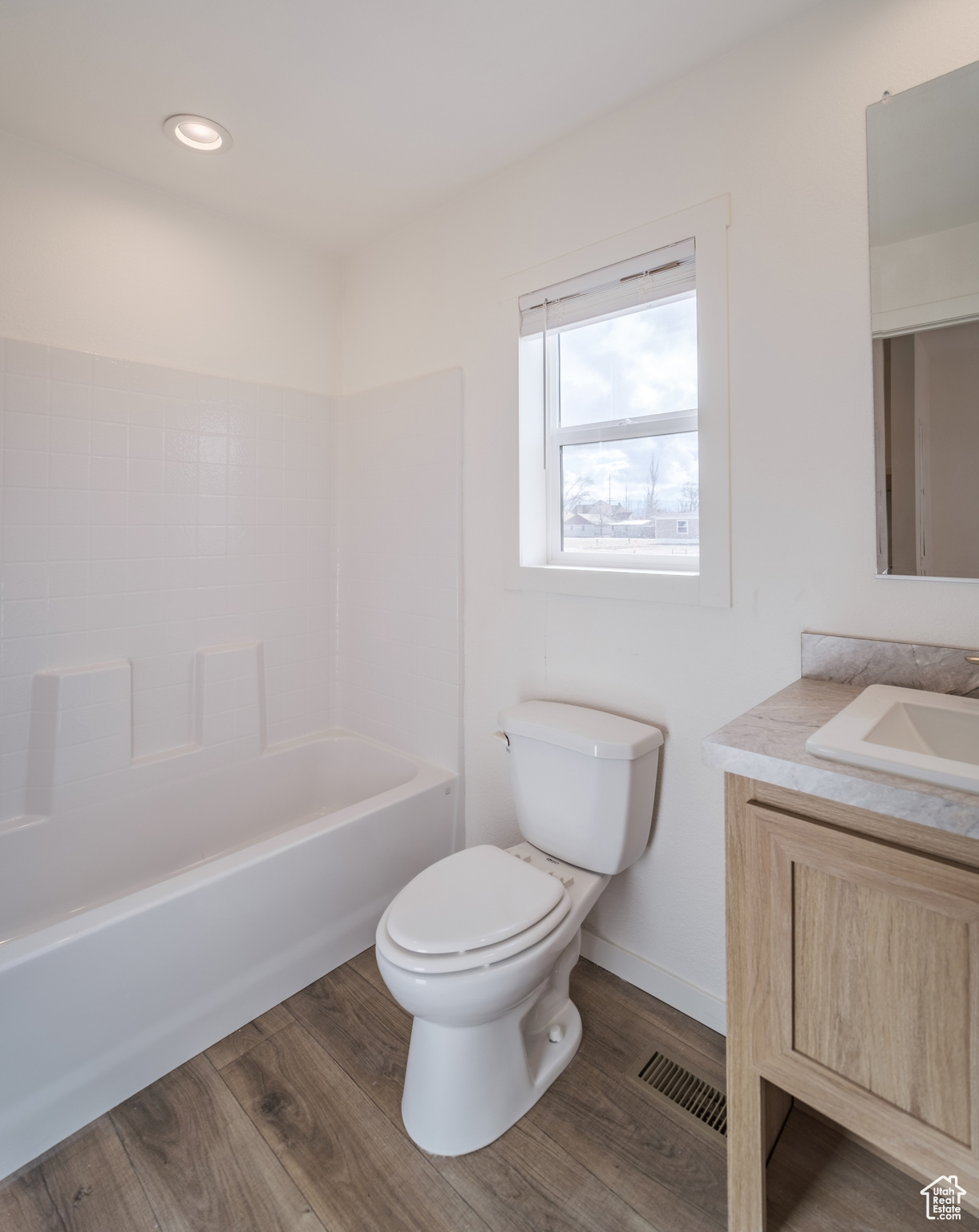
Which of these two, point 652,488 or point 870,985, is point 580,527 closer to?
point 652,488

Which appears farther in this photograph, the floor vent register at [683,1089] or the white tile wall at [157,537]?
the white tile wall at [157,537]

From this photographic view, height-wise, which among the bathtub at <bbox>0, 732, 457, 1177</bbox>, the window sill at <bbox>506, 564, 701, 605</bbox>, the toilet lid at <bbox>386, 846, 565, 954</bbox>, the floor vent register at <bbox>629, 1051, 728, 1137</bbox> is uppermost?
the window sill at <bbox>506, 564, 701, 605</bbox>

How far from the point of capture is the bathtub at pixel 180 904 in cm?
129

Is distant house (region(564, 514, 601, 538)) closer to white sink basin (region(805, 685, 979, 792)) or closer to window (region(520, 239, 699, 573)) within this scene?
window (region(520, 239, 699, 573))

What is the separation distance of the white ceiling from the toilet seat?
1.93 meters

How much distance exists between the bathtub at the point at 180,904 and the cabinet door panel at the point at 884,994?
124 centimetres

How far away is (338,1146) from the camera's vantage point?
130 centimetres

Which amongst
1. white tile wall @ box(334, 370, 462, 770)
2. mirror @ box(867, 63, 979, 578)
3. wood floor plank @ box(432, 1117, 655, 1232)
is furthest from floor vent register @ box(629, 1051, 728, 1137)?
mirror @ box(867, 63, 979, 578)

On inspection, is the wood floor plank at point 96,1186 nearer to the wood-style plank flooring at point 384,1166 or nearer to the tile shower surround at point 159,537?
the wood-style plank flooring at point 384,1166

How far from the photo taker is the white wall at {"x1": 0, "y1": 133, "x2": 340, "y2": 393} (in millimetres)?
1794

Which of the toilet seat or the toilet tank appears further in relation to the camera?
the toilet tank

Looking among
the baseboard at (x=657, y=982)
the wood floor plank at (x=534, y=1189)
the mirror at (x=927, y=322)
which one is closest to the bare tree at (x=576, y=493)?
the mirror at (x=927, y=322)

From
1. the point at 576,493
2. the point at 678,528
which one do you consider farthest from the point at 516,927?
the point at 576,493

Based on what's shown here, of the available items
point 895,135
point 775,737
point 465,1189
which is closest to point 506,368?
point 895,135
